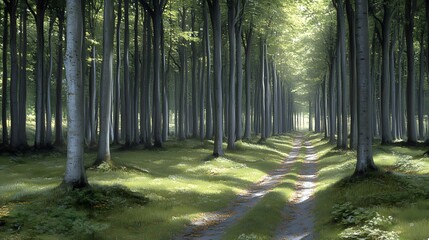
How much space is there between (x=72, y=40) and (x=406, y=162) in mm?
16171

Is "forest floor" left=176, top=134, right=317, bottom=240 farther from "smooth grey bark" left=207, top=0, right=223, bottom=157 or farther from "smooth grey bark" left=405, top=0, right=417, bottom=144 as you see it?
"smooth grey bark" left=405, top=0, right=417, bottom=144

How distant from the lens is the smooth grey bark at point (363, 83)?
1545 cm

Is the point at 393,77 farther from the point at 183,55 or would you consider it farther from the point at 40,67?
the point at 40,67

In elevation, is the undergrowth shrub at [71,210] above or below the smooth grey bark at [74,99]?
below

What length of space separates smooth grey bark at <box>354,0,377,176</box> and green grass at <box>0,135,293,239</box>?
Result: 5429 mm

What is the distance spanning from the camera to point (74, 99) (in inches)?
544

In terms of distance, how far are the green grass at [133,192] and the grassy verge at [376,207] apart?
390 centimetres

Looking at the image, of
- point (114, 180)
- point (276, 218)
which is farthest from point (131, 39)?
point (276, 218)

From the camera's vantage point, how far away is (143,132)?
33.4 metres

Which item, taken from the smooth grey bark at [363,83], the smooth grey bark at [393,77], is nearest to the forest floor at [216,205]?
the smooth grey bark at [363,83]

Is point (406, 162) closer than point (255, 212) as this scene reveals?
No

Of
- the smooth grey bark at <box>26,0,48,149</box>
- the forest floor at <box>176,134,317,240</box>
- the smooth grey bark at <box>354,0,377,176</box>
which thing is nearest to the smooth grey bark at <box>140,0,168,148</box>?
the smooth grey bark at <box>26,0,48,149</box>

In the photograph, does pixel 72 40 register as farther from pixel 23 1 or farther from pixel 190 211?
pixel 23 1

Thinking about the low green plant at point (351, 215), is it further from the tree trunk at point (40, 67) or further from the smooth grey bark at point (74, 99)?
the tree trunk at point (40, 67)
